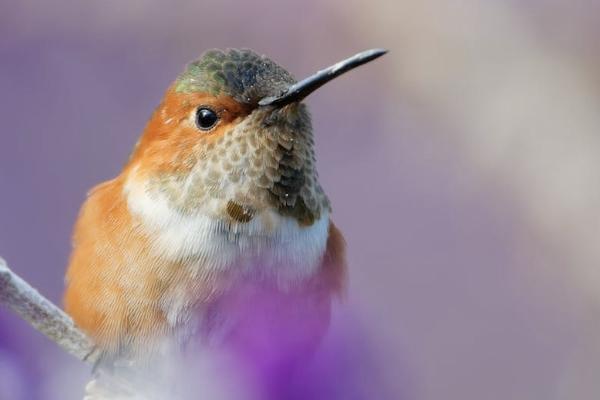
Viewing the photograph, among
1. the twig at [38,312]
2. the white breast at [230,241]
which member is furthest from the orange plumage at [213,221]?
the twig at [38,312]

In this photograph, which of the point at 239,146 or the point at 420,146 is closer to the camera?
the point at 239,146

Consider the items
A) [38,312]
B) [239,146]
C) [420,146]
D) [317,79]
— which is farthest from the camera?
[420,146]

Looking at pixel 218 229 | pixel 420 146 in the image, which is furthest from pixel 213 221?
pixel 420 146

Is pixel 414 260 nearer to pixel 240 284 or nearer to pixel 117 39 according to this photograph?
pixel 240 284

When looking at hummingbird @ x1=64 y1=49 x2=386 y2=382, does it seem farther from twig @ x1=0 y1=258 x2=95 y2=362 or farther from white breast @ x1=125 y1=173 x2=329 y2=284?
twig @ x1=0 y1=258 x2=95 y2=362

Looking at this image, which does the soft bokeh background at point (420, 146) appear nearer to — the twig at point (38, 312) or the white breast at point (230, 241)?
the white breast at point (230, 241)

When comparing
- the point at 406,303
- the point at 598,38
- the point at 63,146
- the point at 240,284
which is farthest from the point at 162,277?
the point at 598,38

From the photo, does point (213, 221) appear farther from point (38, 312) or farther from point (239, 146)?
point (38, 312)
